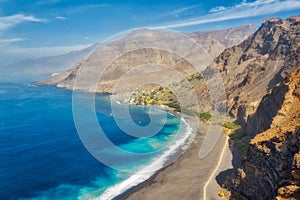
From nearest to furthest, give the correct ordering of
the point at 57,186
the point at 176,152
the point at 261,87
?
the point at 57,186, the point at 176,152, the point at 261,87

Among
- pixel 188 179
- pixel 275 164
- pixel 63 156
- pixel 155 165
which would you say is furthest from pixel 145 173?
pixel 275 164

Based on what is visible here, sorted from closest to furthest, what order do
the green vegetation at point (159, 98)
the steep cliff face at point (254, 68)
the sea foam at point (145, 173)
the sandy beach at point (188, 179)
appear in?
the sandy beach at point (188, 179)
the sea foam at point (145, 173)
the steep cliff face at point (254, 68)
the green vegetation at point (159, 98)

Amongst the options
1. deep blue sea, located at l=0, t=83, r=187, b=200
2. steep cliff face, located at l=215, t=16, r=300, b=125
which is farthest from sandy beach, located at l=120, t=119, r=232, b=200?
steep cliff face, located at l=215, t=16, r=300, b=125

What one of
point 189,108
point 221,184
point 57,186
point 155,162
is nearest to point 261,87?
point 189,108

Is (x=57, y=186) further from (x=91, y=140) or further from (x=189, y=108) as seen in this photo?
(x=189, y=108)

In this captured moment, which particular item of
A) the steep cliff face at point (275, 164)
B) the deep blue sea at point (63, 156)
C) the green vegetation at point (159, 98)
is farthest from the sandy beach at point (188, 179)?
the green vegetation at point (159, 98)

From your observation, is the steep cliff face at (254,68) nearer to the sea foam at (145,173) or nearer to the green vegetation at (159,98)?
the green vegetation at (159,98)
